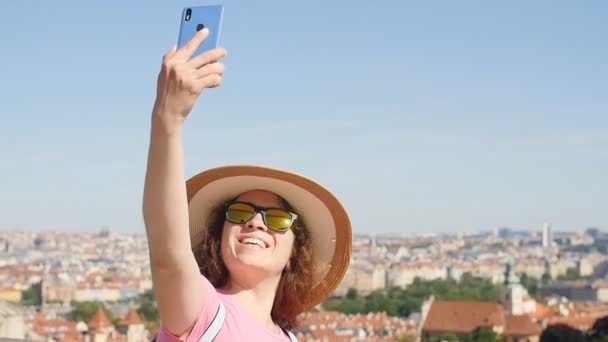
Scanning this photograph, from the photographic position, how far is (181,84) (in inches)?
55.3

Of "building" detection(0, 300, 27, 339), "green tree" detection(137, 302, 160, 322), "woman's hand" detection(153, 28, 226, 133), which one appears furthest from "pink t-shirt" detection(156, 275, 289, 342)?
"green tree" detection(137, 302, 160, 322)

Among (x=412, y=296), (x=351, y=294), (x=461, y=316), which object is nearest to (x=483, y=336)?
(x=461, y=316)

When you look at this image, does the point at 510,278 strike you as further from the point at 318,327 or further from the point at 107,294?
the point at 107,294

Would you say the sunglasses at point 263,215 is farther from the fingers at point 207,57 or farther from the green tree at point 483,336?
Result: the green tree at point 483,336

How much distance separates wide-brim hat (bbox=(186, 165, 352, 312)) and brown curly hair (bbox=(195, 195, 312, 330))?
0.01 metres

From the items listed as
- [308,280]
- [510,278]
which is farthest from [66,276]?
[308,280]

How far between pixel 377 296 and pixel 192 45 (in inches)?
2049

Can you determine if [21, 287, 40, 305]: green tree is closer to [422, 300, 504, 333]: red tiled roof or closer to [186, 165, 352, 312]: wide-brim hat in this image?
[422, 300, 504, 333]: red tiled roof

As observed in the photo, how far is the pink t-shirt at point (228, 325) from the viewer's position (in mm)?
1596

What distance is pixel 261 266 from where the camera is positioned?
5.91 ft

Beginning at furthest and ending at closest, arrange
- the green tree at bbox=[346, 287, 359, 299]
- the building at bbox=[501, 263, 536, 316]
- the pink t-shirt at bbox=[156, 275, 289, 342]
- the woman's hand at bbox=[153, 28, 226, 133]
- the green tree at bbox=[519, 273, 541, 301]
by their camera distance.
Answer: the green tree at bbox=[519, 273, 541, 301] → the green tree at bbox=[346, 287, 359, 299] → the building at bbox=[501, 263, 536, 316] → the pink t-shirt at bbox=[156, 275, 289, 342] → the woman's hand at bbox=[153, 28, 226, 133]

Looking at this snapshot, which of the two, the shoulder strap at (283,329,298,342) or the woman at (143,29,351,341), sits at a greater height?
the woman at (143,29,351,341)

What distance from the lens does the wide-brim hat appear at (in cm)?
186

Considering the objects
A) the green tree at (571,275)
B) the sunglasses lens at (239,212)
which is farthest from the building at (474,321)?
the green tree at (571,275)
